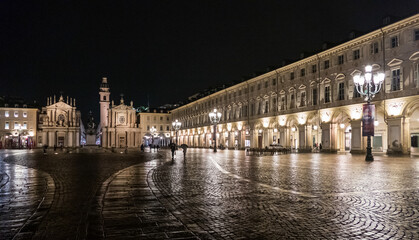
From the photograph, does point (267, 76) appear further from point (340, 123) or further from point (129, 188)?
point (129, 188)

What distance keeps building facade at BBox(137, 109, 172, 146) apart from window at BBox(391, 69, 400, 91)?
88.8 meters

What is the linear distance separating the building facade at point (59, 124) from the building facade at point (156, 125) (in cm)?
2159

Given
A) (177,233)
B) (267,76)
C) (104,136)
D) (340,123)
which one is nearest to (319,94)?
(340,123)

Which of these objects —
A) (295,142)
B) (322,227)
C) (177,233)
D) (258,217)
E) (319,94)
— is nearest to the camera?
(177,233)

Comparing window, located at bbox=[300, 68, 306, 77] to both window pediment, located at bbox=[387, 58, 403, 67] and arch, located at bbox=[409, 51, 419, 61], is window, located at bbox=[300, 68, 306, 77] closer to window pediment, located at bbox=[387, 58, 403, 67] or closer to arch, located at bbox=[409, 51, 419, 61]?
window pediment, located at bbox=[387, 58, 403, 67]

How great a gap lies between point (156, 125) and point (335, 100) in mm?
81288

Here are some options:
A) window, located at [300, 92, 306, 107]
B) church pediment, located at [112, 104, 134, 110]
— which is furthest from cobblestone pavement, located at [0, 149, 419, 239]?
church pediment, located at [112, 104, 134, 110]

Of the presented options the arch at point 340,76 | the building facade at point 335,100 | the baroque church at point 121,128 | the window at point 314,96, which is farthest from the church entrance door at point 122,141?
the arch at point 340,76

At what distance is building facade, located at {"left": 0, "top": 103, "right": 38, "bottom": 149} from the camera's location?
307ft

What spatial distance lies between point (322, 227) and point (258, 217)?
4.59 feet

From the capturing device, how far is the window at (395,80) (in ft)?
118

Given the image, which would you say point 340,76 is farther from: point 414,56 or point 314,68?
point 414,56

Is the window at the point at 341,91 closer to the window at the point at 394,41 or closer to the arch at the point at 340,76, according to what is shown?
the arch at the point at 340,76

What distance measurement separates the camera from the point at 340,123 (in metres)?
45.2
